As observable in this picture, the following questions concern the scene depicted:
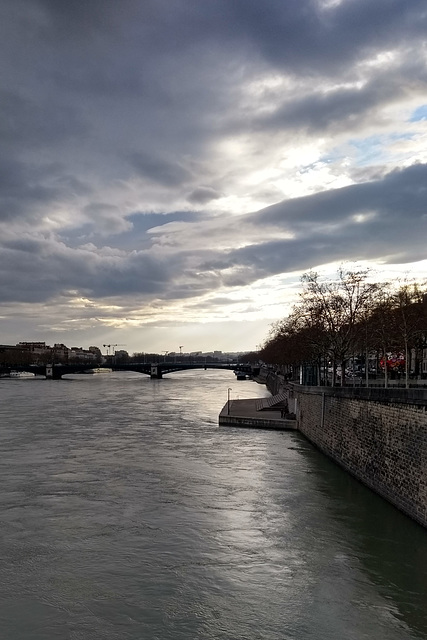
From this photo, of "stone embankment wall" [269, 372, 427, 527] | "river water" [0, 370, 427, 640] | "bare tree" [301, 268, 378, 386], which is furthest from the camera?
"bare tree" [301, 268, 378, 386]

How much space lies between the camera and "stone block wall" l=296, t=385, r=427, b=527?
15.9m

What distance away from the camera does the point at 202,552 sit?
1454 cm

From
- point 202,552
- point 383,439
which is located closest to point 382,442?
point 383,439

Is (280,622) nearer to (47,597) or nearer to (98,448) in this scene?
(47,597)

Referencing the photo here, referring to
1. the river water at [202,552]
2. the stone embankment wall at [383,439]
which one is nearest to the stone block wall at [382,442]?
the stone embankment wall at [383,439]

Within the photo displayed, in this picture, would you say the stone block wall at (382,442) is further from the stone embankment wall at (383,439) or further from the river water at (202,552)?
the river water at (202,552)

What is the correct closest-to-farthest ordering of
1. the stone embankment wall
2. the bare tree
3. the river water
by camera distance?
the river water, the stone embankment wall, the bare tree

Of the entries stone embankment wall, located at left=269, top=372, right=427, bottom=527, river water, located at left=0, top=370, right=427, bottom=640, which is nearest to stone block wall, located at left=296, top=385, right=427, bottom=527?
stone embankment wall, located at left=269, top=372, right=427, bottom=527

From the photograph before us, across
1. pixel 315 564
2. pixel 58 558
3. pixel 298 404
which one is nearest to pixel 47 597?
pixel 58 558

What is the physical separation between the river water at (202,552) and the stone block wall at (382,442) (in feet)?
2.20

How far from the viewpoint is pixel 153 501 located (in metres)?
19.2

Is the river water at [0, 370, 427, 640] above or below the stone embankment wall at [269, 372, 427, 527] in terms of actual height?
below

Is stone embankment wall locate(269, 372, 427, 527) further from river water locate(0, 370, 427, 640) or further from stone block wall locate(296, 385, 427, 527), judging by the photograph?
river water locate(0, 370, 427, 640)

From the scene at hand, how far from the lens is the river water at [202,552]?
11125 millimetres
